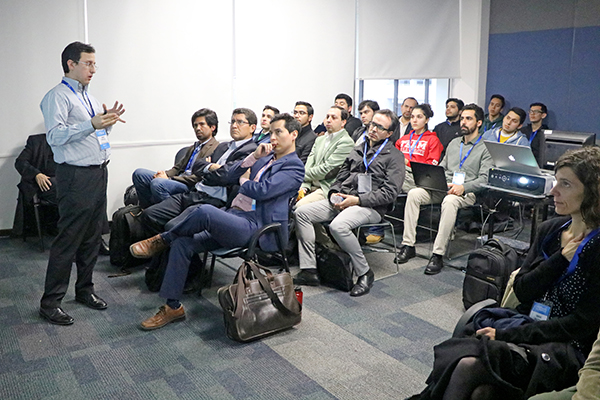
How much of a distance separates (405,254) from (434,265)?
1.07 ft

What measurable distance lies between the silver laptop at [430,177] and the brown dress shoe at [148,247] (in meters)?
2.17

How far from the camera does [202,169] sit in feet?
14.8

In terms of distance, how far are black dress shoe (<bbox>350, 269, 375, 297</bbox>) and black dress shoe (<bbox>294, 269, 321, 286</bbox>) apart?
30cm

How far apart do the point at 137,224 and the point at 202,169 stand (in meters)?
0.68

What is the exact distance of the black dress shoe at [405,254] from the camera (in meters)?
4.59

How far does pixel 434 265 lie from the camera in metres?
4.35

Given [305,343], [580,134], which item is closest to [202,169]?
[305,343]

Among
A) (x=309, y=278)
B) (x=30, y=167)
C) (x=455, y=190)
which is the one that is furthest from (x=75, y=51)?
(x=455, y=190)

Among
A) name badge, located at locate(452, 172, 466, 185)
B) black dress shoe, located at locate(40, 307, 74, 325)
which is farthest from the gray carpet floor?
name badge, located at locate(452, 172, 466, 185)

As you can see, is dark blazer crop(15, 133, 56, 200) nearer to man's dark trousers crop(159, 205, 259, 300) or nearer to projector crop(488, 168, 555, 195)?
man's dark trousers crop(159, 205, 259, 300)

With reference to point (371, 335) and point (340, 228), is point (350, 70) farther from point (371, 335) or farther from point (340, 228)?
point (371, 335)

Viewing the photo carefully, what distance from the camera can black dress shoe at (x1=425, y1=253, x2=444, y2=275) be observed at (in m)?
4.32

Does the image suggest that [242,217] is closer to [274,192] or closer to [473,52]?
[274,192]

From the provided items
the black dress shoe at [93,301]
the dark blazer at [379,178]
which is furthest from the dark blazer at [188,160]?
the black dress shoe at [93,301]
